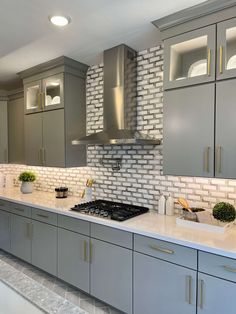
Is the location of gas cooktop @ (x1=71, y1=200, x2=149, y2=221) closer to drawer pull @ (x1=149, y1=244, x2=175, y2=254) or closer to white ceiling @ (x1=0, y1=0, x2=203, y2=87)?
drawer pull @ (x1=149, y1=244, x2=175, y2=254)

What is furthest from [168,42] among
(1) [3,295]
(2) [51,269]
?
(2) [51,269]

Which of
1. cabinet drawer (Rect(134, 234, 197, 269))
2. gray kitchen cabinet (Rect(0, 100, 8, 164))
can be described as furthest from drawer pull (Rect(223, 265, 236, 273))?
gray kitchen cabinet (Rect(0, 100, 8, 164))

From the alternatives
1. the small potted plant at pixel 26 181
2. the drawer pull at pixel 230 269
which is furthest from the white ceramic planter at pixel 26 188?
the drawer pull at pixel 230 269

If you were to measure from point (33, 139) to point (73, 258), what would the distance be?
1.84 m

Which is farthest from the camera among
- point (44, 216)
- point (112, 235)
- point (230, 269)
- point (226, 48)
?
point (44, 216)

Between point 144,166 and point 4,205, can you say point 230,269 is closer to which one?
point 144,166

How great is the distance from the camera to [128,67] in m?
2.65

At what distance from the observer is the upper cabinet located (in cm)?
312

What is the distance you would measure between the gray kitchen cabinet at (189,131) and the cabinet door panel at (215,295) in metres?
0.77

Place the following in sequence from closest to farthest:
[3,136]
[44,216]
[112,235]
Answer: [112,235]
[44,216]
[3,136]

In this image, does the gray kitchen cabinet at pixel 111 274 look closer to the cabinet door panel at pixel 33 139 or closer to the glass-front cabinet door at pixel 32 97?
the cabinet door panel at pixel 33 139

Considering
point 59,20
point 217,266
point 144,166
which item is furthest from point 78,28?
point 217,266

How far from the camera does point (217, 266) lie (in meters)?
1.63

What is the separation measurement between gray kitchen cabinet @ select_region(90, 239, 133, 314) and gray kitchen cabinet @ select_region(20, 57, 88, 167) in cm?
127
